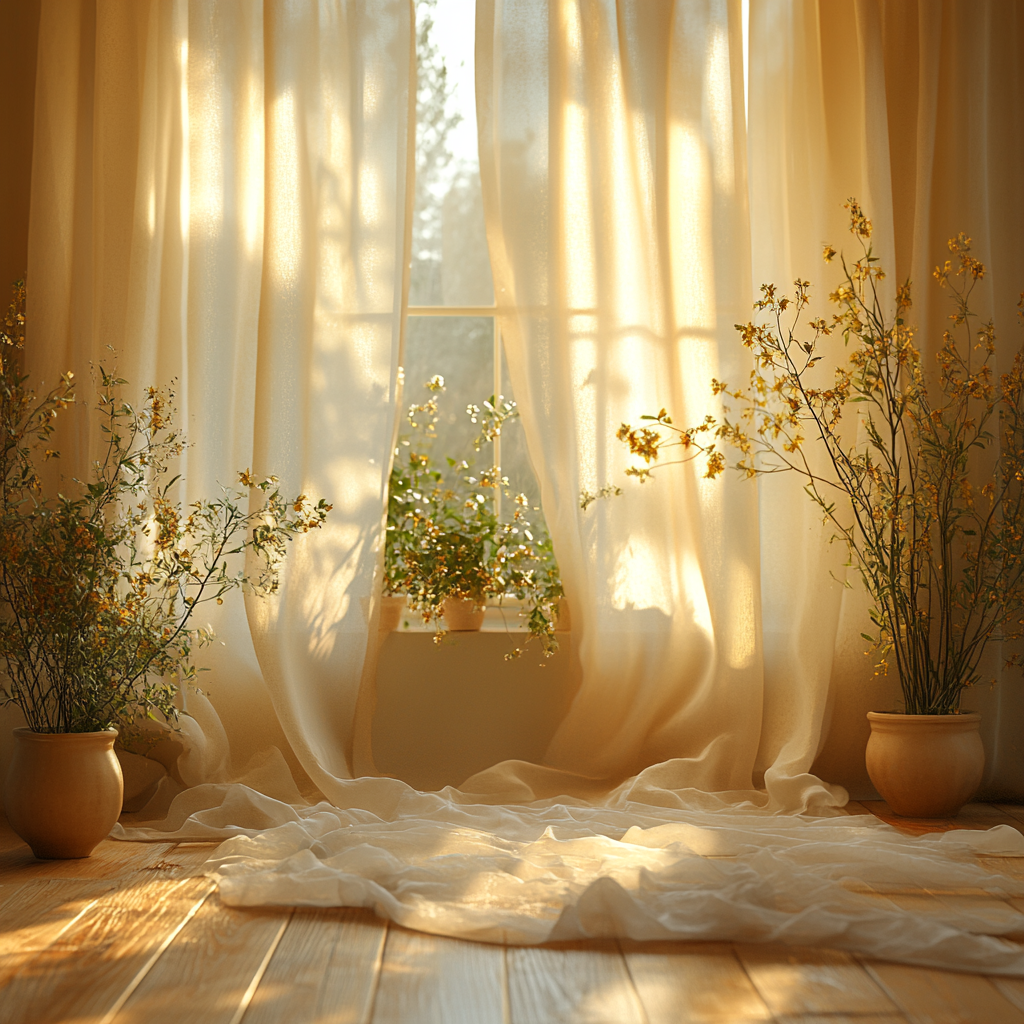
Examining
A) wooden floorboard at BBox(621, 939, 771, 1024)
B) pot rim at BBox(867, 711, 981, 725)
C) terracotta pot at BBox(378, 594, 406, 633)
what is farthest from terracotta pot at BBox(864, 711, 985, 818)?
terracotta pot at BBox(378, 594, 406, 633)

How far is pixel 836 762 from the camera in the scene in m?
3.17

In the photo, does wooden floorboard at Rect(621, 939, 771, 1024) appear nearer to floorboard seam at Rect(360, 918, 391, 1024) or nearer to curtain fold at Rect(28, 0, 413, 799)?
floorboard seam at Rect(360, 918, 391, 1024)

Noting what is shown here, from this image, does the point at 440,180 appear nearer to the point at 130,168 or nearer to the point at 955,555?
the point at 130,168

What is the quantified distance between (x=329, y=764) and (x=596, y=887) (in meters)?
1.34

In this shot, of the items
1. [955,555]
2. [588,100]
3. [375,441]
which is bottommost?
[955,555]

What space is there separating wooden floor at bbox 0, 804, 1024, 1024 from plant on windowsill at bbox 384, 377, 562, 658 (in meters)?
1.35

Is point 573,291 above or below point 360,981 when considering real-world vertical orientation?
above

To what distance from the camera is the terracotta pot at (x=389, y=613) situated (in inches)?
129

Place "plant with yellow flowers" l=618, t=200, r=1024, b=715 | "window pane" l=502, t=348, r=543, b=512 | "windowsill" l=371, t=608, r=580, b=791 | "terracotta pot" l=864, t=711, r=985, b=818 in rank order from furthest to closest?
1. "window pane" l=502, t=348, r=543, b=512
2. "windowsill" l=371, t=608, r=580, b=791
3. "plant with yellow flowers" l=618, t=200, r=1024, b=715
4. "terracotta pot" l=864, t=711, r=985, b=818

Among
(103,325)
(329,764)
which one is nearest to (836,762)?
(329,764)

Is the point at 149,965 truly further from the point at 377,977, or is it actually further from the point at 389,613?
the point at 389,613

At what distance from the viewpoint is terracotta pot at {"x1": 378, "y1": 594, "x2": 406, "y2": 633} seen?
10.7 ft

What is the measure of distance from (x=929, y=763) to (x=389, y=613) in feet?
5.43

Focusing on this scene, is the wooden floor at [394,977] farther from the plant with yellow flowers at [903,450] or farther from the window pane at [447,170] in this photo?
the window pane at [447,170]
